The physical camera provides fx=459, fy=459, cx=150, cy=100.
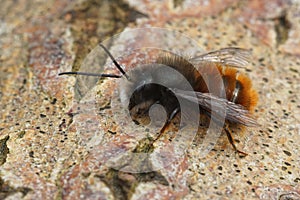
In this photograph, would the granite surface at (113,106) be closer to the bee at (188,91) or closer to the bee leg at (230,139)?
the bee leg at (230,139)

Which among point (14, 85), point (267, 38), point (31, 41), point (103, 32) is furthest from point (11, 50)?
point (267, 38)

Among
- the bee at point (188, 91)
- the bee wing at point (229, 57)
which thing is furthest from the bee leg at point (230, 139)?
the bee wing at point (229, 57)

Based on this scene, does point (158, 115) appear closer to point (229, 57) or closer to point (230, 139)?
point (230, 139)

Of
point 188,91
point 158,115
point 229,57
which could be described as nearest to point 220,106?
point 188,91

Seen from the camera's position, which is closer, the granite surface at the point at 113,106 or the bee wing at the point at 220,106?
the granite surface at the point at 113,106

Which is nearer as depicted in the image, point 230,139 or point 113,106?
point 230,139

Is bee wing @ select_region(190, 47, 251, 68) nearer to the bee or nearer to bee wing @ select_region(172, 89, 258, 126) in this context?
the bee
